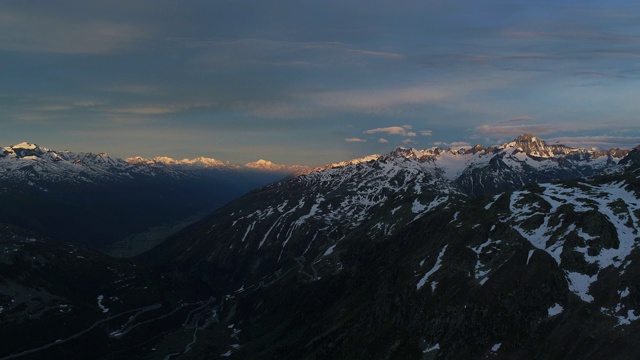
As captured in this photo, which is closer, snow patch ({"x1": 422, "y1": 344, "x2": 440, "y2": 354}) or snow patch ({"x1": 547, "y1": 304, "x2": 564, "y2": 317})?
snow patch ({"x1": 547, "y1": 304, "x2": 564, "y2": 317})

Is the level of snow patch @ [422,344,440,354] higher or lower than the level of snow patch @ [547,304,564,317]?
lower

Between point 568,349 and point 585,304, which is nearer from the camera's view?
point 568,349

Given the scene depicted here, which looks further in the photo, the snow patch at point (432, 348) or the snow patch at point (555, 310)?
the snow patch at point (432, 348)

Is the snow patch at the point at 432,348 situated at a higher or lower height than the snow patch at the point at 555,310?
lower

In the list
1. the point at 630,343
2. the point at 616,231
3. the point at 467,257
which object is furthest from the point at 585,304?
the point at 467,257

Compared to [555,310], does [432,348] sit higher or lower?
lower

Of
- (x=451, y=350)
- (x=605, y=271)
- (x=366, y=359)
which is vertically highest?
(x=605, y=271)

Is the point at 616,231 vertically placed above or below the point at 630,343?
above

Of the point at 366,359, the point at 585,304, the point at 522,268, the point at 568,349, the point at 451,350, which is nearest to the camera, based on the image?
the point at 568,349

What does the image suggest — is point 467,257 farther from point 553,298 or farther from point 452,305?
point 553,298

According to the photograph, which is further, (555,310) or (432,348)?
(432,348)

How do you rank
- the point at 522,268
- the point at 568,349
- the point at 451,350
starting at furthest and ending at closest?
the point at 522,268 < the point at 451,350 < the point at 568,349
